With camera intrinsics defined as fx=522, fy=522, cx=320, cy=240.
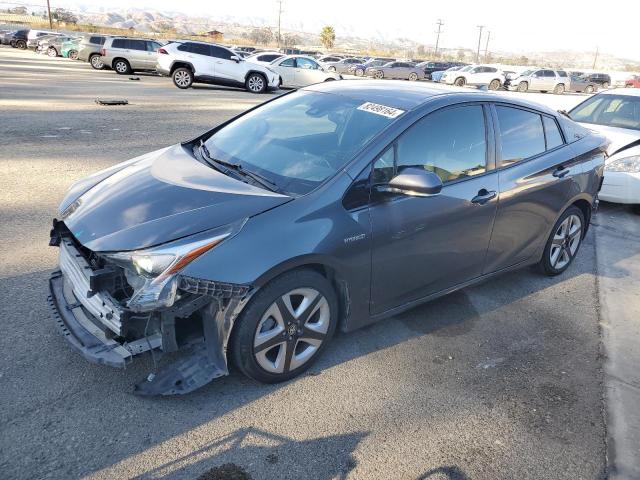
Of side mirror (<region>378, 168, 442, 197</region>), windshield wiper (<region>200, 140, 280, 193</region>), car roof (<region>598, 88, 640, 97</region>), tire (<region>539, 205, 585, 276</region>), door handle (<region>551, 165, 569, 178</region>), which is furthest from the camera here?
car roof (<region>598, 88, 640, 97</region>)

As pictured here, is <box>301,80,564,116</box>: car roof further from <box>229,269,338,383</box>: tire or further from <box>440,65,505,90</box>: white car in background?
<box>440,65,505,90</box>: white car in background

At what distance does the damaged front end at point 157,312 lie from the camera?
8.75 feet

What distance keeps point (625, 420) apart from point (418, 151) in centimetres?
206

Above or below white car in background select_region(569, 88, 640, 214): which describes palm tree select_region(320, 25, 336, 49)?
above

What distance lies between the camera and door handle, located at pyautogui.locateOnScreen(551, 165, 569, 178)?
14.6 ft

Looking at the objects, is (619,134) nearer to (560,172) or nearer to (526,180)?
(560,172)

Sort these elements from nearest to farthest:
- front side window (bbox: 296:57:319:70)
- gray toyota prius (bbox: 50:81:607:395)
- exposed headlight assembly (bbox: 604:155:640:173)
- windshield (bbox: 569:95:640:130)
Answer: gray toyota prius (bbox: 50:81:607:395) → exposed headlight assembly (bbox: 604:155:640:173) → windshield (bbox: 569:95:640:130) → front side window (bbox: 296:57:319:70)

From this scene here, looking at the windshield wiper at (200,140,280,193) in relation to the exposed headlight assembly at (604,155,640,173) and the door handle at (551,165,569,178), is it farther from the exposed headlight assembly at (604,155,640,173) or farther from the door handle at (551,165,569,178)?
the exposed headlight assembly at (604,155,640,173)

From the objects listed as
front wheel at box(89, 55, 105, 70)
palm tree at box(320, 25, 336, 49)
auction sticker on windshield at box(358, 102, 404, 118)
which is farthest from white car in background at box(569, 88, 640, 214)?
palm tree at box(320, 25, 336, 49)

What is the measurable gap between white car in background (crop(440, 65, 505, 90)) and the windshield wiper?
32.2 metres

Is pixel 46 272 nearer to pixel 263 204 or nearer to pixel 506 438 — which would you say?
pixel 263 204

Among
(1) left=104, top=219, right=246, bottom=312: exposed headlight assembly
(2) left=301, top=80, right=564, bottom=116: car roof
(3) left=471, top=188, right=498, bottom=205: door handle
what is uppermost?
(2) left=301, top=80, right=564, bottom=116: car roof

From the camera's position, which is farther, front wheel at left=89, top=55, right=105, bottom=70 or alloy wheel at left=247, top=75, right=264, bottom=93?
front wheel at left=89, top=55, right=105, bottom=70

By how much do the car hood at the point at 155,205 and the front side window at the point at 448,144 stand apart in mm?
984
